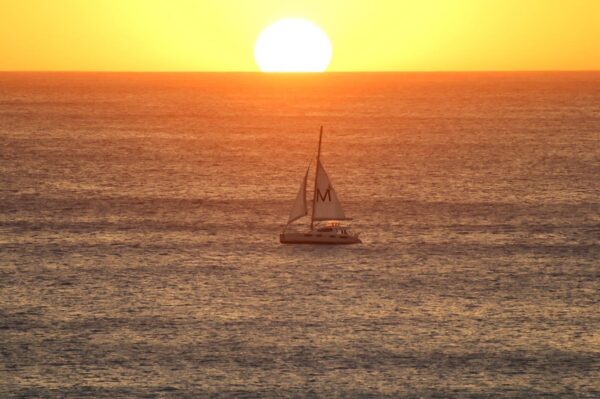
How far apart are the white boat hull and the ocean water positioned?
43cm

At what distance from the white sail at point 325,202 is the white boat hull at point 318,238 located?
0.80 m

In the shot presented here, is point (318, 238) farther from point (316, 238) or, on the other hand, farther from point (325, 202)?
point (325, 202)

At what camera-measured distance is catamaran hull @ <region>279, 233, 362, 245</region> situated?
5881 cm

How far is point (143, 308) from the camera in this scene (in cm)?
4581

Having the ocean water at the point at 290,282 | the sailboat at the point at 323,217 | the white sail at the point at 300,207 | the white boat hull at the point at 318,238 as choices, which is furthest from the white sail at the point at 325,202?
the ocean water at the point at 290,282

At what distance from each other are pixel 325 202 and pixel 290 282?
874 cm

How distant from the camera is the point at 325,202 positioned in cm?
5859

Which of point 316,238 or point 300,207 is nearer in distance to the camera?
point 300,207

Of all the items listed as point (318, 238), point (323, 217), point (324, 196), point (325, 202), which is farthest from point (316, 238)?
point (324, 196)

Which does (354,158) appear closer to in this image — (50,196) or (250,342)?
(50,196)

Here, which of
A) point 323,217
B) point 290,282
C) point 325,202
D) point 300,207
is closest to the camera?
point 290,282

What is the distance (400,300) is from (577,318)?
22.0 feet

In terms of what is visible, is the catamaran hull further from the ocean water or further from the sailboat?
the ocean water

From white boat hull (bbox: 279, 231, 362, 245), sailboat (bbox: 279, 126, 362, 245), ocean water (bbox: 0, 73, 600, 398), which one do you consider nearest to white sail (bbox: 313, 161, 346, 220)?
sailboat (bbox: 279, 126, 362, 245)
